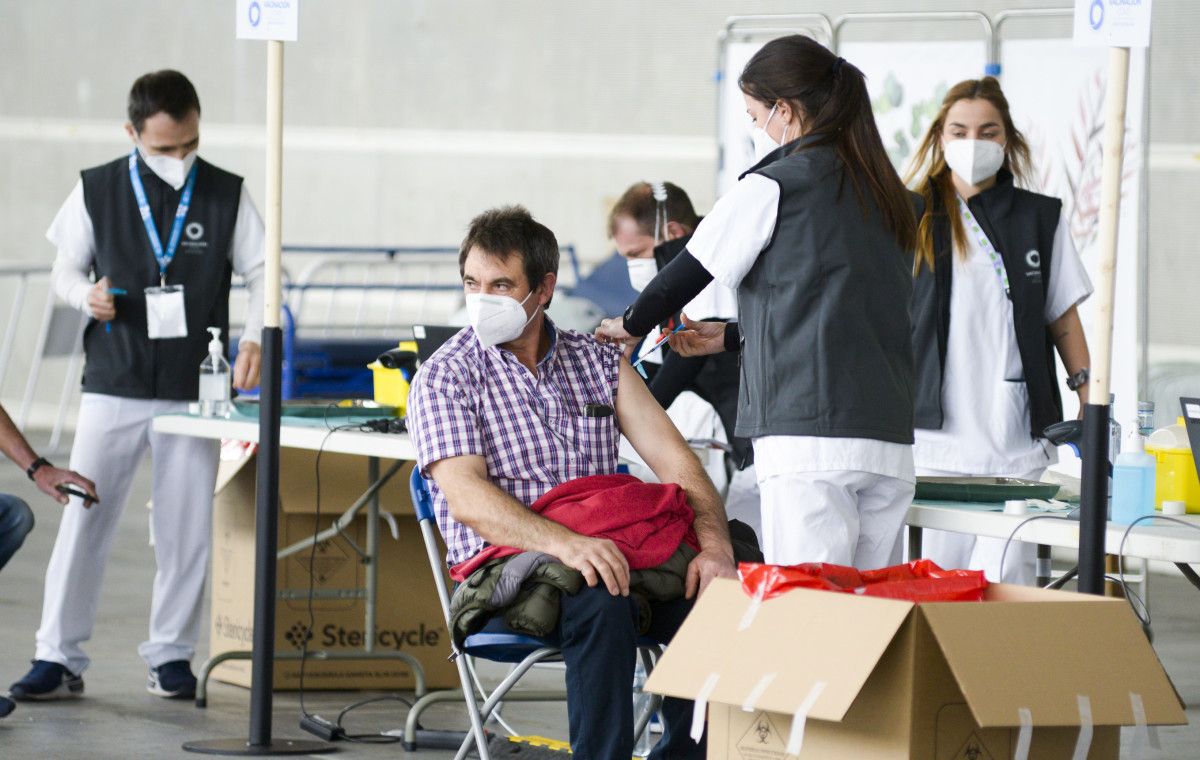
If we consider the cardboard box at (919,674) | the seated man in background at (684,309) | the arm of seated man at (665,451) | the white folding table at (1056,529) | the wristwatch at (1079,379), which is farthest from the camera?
the seated man in background at (684,309)

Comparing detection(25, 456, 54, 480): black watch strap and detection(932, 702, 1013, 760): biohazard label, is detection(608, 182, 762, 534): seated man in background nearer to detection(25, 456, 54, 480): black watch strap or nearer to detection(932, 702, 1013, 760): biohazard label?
detection(25, 456, 54, 480): black watch strap

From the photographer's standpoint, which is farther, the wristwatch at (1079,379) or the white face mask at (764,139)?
the wristwatch at (1079,379)

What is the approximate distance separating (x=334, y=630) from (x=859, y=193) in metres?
2.35

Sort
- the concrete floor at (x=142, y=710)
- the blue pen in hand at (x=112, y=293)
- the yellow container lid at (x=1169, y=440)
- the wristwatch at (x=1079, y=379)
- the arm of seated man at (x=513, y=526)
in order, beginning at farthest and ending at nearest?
the blue pen in hand at (x=112, y=293) < the concrete floor at (x=142, y=710) < the wristwatch at (x=1079, y=379) < the yellow container lid at (x=1169, y=440) < the arm of seated man at (x=513, y=526)

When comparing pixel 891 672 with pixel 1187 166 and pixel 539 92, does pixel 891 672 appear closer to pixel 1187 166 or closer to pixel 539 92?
pixel 1187 166

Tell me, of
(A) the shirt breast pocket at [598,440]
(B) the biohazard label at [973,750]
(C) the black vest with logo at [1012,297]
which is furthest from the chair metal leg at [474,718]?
(B) the biohazard label at [973,750]

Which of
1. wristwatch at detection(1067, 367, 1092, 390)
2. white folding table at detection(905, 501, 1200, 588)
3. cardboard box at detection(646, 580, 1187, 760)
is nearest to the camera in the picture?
cardboard box at detection(646, 580, 1187, 760)

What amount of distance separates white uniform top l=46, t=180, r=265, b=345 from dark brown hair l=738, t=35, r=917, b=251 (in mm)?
2021

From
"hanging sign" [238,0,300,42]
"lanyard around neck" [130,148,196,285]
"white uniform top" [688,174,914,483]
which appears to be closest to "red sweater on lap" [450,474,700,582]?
"white uniform top" [688,174,914,483]

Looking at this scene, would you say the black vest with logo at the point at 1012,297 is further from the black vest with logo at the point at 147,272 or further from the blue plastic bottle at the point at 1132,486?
the black vest with logo at the point at 147,272

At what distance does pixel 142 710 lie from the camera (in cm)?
423

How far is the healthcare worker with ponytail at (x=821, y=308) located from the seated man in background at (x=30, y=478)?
1.75 metres

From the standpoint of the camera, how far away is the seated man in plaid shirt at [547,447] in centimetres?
285

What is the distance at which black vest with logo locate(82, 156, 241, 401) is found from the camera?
4.41 m
